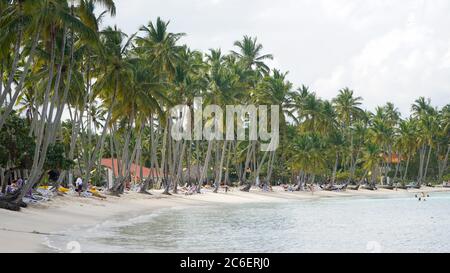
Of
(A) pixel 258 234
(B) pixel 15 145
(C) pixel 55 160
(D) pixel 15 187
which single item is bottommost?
(A) pixel 258 234

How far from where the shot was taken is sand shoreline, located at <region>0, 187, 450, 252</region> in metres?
17.7

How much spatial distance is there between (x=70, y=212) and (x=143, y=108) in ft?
48.4

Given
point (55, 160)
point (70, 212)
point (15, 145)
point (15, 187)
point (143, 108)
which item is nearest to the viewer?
point (15, 145)

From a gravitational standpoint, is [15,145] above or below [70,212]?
above

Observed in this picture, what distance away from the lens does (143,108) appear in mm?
43125

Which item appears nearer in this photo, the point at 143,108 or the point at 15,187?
the point at 15,187

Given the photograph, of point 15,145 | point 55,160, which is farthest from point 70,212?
point 15,145

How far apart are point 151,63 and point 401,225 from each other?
30146 millimetres

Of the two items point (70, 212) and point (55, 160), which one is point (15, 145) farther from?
point (70, 212)

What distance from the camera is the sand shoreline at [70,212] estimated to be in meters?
17.7

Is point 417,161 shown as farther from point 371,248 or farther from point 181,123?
point 371,248

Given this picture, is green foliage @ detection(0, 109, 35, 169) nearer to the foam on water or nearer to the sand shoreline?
the sand shoreline
